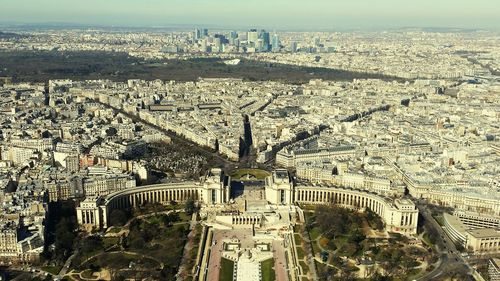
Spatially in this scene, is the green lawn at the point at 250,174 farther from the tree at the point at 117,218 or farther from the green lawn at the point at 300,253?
the green lawn at the point at 300,253

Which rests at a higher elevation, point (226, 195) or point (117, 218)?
point (226, 195)

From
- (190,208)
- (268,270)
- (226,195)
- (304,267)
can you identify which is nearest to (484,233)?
(304,267)

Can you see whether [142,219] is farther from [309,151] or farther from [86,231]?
[309,151]

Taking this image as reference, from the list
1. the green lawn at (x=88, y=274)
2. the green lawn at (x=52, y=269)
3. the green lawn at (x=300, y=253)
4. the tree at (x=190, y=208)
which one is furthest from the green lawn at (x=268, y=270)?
the green lawn at (x=52, y=269)

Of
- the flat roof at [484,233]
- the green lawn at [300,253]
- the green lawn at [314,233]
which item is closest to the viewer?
the green lawn at [300,253]

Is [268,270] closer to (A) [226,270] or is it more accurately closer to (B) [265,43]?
(A) [226,270]


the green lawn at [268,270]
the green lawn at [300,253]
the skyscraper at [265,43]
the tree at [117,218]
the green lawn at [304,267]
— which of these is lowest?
the green lawn at [268,270]
